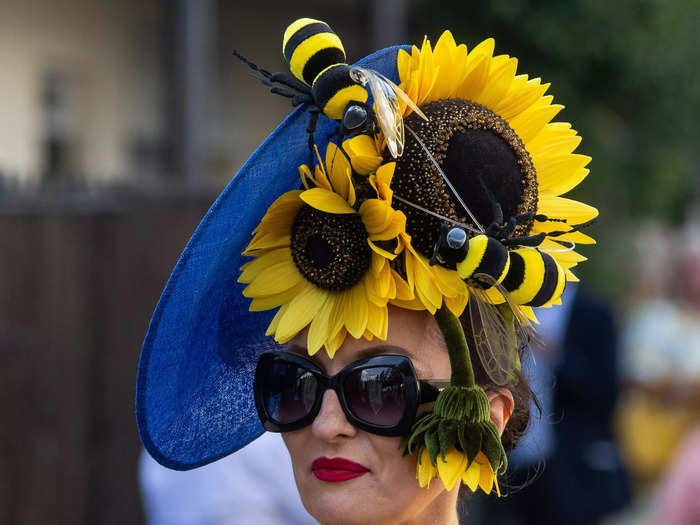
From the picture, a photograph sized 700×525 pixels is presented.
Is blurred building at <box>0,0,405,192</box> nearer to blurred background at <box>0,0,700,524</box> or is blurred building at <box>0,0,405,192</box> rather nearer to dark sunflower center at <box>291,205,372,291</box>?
blurred background at <box>0,0,700,524</box>

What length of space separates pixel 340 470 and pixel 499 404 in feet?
1.18

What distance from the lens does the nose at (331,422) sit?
69.3 inches

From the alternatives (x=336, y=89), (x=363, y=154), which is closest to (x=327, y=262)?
(x=363, y=154)

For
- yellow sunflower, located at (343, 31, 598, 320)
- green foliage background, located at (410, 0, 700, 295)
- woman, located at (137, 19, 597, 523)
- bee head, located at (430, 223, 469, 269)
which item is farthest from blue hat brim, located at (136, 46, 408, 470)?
green foliage background, located at (410, 0, 700, 295)

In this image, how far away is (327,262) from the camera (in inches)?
70.2

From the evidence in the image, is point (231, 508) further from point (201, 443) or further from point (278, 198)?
point (278, 198)

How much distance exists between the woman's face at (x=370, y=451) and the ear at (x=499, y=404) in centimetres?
13

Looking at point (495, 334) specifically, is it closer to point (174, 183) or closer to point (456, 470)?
point (456, 470)

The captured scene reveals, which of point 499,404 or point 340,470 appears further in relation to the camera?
point 499,404

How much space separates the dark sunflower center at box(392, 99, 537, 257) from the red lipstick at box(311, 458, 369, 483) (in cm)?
41

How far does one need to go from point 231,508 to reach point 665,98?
6.73 m

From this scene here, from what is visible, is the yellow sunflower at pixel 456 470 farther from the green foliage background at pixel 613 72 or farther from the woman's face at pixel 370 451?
the green foliage background at pixel 613 72

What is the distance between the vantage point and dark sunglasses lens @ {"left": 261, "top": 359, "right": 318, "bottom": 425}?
1.80 meters

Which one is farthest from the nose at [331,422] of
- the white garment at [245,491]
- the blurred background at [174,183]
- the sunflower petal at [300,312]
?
the blurred background at [174,183]
